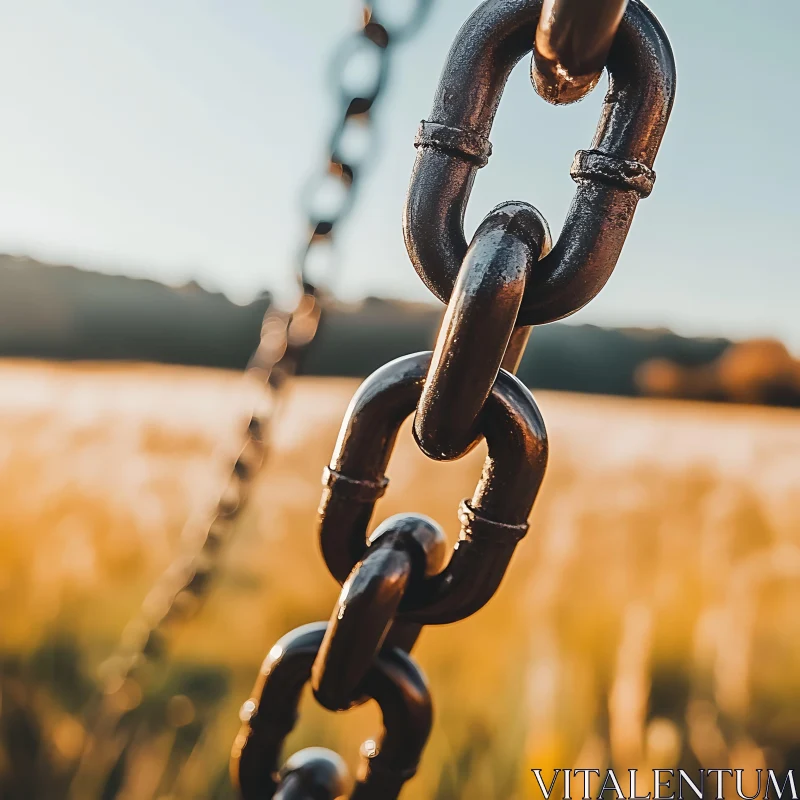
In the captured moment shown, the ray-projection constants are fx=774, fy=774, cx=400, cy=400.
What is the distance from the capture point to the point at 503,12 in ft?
0.92

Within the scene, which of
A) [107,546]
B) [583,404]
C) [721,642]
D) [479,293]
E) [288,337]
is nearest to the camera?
[479,293]

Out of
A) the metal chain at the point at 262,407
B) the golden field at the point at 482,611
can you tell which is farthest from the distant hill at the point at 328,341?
the metal chain at the point at 262,407

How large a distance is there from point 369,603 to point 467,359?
0.36 feet

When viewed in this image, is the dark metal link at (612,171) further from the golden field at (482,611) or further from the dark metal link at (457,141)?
the golden field at (482,611)

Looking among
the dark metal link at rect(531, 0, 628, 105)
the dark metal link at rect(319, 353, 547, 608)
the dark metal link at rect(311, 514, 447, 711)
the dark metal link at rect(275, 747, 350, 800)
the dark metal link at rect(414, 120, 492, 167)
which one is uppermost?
the dark metal link at rect(531, 0, 628, 105)

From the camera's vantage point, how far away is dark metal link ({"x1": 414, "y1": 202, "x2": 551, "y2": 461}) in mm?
262

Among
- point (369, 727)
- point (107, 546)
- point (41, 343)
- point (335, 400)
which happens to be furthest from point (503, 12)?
point (41, 343)

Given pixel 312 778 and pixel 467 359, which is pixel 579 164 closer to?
pixel 467 359

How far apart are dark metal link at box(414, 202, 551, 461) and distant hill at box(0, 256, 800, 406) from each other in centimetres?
287

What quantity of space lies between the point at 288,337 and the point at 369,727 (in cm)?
77

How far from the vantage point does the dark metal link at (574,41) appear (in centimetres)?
25

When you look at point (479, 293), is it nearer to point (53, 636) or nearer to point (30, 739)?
point (30, 739)

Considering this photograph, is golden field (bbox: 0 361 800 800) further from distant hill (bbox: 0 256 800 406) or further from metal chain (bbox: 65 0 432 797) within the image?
distant hill (bbox: 0 256 800 406)

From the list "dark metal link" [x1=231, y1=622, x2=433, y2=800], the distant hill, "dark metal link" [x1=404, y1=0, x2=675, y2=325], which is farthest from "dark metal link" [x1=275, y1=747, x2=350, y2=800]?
the distant hill
